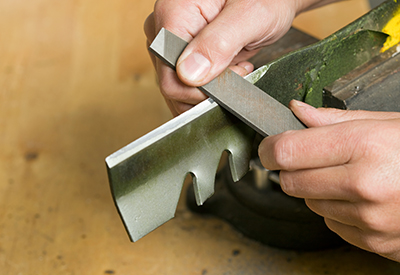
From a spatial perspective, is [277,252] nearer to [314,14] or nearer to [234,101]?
[234,101]

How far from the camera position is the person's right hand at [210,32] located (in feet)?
2.12

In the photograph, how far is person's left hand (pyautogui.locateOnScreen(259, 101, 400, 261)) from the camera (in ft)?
1.83

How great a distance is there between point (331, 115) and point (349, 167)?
0.33 ft

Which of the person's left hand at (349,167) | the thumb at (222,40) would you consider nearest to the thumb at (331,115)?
the person's left hand at (349,167)

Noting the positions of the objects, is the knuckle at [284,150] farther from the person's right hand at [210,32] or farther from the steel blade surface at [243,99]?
the person's right hand at [210,32]

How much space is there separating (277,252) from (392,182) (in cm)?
47

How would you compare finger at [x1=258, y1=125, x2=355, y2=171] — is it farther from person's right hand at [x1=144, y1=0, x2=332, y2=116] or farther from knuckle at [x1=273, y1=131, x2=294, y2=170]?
person's right hand at [x1=144, y1=0, x2=332, y2=116]

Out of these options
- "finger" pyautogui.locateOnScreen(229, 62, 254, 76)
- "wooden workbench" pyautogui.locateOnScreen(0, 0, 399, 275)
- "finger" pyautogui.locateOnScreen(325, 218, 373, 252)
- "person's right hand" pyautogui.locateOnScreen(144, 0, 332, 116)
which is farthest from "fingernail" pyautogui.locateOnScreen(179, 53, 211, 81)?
"wooden workbench" pyautogui.locateOnScreen(0, 0, 399, 275)

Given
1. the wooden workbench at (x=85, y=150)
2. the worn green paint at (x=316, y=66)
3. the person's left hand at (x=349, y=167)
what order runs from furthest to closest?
the wooden workbench at (x=85, y=150), the worn green paint at (x=316, y=66), the person's left hand at (x=349, y=167)

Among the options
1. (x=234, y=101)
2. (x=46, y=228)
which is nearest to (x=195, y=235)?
(x=46, y=228)

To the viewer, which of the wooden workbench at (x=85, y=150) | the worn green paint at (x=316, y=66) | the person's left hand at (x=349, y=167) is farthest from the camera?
the wooden workbench at (x=85, y=150)

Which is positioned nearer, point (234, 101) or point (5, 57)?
point (234, 101)

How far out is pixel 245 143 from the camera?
69 cm

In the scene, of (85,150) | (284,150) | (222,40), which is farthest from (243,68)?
→ (85,150)
